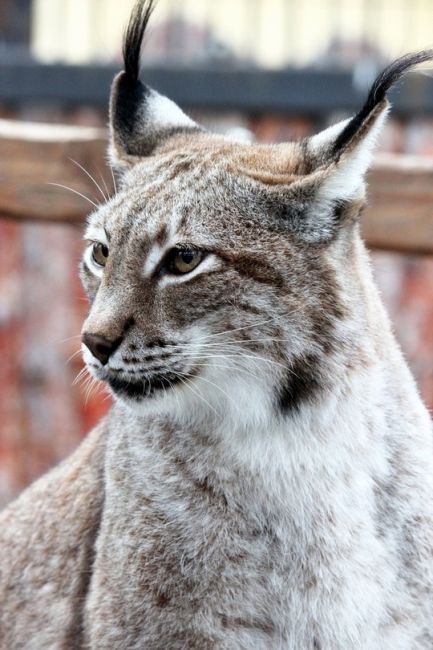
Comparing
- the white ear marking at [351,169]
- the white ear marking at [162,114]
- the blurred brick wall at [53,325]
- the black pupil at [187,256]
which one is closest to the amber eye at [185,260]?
the black pupil at [187,256]

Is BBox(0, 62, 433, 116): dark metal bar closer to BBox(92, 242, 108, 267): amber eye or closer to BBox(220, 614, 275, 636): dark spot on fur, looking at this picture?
BBox(92, 242, 108, 267): amber eye

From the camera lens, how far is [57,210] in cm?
512

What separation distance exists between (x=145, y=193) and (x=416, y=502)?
107 centimetres

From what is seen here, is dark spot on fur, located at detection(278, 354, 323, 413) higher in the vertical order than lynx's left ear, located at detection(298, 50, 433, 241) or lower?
lower

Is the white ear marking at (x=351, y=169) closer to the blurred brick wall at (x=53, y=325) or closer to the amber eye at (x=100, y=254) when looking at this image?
the amber eye at (x=100, y=254)

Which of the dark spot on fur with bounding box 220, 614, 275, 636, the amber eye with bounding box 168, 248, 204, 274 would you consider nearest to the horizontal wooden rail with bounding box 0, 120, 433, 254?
the amber eye with bounding box 168, 248, 204, 274

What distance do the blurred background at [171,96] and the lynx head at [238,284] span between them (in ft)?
9.29

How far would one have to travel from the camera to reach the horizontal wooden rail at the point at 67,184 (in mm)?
4863

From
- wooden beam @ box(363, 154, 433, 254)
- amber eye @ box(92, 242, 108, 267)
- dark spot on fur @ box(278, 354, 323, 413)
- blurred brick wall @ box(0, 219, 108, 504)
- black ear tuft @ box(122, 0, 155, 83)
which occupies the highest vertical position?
black ear tuft @ box(122, 0, 155, 83)

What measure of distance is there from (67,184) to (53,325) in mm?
1987

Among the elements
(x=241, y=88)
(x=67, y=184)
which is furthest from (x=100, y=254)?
(x=241, y=88)

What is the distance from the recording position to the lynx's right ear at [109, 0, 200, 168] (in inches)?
141

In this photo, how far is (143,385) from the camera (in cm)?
309

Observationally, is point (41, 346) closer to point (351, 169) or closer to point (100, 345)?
point (100, 345)
